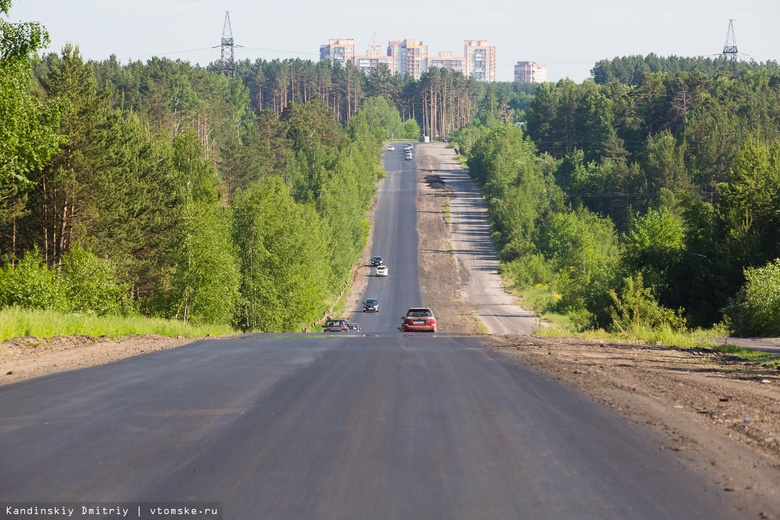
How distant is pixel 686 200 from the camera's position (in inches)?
2115

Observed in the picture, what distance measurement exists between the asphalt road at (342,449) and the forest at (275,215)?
18.4 m

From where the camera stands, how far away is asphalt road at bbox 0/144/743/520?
24.1 feet

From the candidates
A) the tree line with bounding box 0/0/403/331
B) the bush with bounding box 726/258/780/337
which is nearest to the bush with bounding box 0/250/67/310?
the tree line with bounding box 0/0/403/331

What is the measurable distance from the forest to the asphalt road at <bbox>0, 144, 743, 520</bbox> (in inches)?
723

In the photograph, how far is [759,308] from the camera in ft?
112

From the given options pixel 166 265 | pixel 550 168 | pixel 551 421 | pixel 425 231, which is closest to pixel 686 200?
pixel 166 265

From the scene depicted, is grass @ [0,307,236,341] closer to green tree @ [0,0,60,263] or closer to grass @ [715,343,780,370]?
green tree @ [0,0,60,263]

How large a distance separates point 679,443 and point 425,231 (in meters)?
121

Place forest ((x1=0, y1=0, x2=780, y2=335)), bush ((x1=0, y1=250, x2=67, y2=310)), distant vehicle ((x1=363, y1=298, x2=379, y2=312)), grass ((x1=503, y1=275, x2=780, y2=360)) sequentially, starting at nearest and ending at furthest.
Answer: grass ((x1=503, y1=275, x2=780, y2=360)), bush ((x1=0, y1=250, x2=67, y2=310)), forest ((x1=0, y1=0, x2=780, y2=335)), distant vehicle ((x1=363, y1=298, x2=379, y2=312))

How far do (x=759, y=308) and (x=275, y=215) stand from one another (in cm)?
4007

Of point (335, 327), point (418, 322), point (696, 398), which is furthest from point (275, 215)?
point (696, 398)

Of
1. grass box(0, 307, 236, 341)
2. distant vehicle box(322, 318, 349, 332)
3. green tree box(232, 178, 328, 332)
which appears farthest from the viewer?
green tree box(232, 178, 328, 332)

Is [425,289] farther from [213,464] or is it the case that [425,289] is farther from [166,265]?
[213,464]

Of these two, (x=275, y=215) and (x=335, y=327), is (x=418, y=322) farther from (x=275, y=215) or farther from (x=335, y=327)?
(x=275, y=215)
